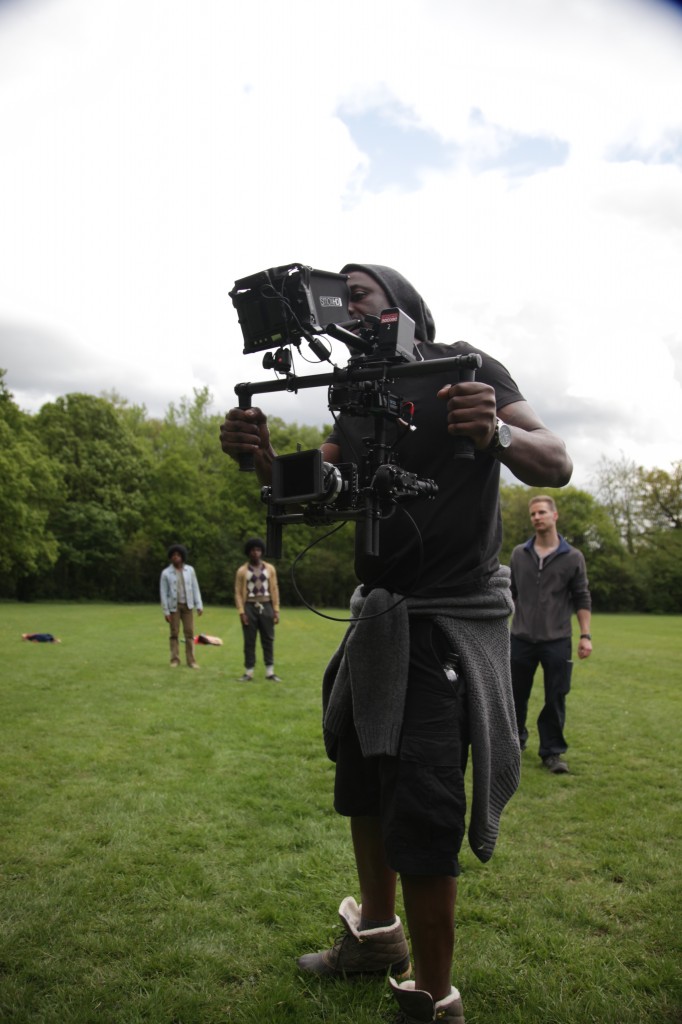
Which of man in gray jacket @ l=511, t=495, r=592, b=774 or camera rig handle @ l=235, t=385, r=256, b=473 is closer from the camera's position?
camera rig handle @ l=235, t=385, r=256, b=473

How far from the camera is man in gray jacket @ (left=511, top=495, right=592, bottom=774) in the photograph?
7898 millimetres

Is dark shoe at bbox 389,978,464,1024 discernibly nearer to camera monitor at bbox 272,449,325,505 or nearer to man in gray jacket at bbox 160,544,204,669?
camera monitor at bbox 272,449,325,505

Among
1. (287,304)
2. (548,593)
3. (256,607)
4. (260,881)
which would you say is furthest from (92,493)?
(287,304)

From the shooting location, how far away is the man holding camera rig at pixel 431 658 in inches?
103

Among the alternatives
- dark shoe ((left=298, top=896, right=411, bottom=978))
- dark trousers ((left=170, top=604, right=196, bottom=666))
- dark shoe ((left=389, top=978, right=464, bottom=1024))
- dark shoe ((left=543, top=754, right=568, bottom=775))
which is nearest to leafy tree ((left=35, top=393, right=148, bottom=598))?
dark trousers ((left=170, top=604, right=196, bottom=666))

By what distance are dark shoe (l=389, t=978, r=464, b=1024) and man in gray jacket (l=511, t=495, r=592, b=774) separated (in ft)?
16.7

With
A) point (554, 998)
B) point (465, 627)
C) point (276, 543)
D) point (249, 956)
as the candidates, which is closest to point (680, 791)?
→ point (554, 998)

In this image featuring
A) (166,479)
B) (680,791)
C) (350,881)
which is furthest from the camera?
(166,479)

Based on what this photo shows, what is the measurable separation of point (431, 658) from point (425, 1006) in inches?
47.7

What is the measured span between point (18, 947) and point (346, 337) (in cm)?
318

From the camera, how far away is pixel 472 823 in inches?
109

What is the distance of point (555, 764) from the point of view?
772 centimetres

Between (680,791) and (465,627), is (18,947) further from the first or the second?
(680,791)

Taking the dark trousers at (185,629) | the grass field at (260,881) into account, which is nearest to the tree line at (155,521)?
the dark trousers at (185,629)
